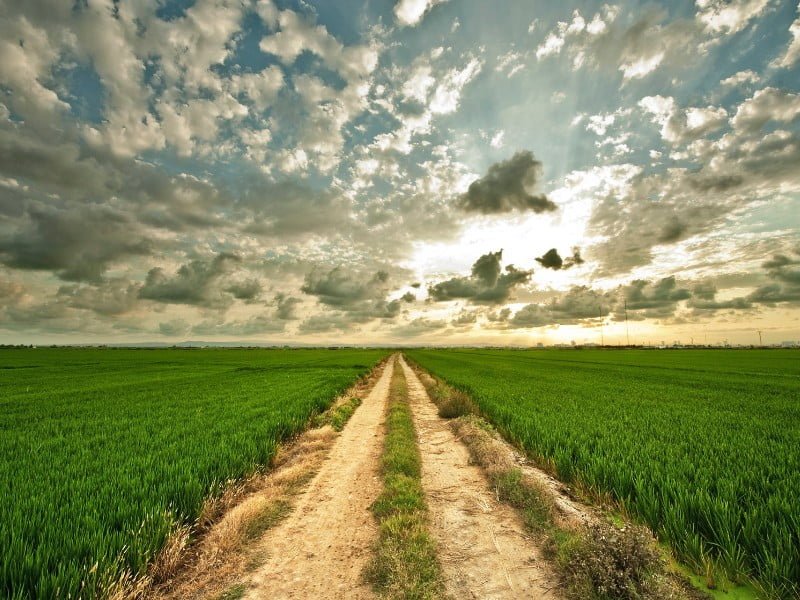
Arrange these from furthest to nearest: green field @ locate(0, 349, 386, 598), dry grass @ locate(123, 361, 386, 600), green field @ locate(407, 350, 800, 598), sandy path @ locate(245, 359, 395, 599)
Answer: sandy path @ locate(245, 359, 395, 599) < dry grass @ locate(123, 361, 386, 600) < green field @ locate(407, 350, 800, 598) < green field @ locate(0, 349, 386, 598)

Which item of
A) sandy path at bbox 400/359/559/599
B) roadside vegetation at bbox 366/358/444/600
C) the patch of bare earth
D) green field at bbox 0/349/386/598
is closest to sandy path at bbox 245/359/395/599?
the patch of bare earth

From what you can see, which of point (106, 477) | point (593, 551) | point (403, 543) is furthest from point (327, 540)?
point (106, 477)

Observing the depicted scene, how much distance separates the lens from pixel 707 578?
14.1 ft

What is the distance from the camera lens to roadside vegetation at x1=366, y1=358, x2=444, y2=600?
14.6 feet

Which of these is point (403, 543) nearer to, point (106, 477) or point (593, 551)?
point (593, 551)

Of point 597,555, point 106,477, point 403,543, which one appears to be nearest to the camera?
point 597,555

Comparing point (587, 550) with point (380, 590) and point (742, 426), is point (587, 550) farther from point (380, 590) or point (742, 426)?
point (742, 426)

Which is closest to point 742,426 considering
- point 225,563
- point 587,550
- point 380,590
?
point 587,550

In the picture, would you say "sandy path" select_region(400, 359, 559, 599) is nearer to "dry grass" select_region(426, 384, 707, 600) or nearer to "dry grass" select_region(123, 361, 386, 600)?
"dry grass" select_region(426, 384, 707, 600)

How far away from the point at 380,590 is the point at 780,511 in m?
5.37

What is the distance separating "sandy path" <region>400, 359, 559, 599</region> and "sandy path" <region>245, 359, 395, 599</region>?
3.91 feet

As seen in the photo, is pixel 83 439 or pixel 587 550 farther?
pixel 83 439

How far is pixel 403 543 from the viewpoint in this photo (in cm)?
536

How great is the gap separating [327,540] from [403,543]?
1366 millimetres
